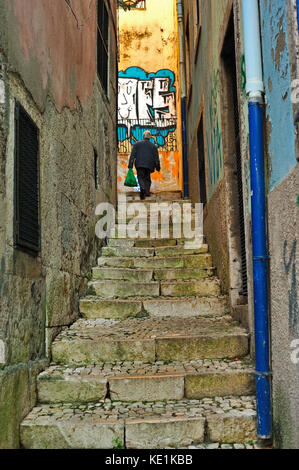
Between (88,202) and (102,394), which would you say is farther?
(88,202)

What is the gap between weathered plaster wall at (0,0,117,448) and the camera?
9.15ft

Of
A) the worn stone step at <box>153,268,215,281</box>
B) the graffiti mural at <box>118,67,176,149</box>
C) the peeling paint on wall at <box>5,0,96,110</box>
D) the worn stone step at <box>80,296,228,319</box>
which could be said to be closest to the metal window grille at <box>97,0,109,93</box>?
the peeling paint on wall at <box>5,0,96,110</box>

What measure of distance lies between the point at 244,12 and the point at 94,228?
3.37m

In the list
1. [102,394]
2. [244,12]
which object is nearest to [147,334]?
[102,394]

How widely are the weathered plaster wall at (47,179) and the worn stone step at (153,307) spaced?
0.19 metres

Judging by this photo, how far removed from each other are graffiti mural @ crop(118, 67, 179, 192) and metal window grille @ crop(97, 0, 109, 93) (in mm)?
5721

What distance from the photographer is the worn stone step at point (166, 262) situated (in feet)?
19.6

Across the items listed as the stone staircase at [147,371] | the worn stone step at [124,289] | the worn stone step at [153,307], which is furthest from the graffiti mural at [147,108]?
the worn stone step at [153,307]

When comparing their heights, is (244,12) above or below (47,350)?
above

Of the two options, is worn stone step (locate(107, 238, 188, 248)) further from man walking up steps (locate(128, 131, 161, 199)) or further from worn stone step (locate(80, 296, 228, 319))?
man walking up steps (locate(128, 131, 161, 199))

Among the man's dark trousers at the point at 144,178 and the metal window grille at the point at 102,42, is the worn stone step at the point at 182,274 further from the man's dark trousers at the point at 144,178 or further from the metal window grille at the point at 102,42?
the man's dark trousers at the point at 144,178

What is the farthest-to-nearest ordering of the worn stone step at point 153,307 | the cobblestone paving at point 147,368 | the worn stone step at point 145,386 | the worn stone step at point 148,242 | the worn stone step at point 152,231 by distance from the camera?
the worn stone step at point 152,231, the worn stone step at point 148,242, the worn stone step at point 153,307, the cobblestone paving at point 147,368, the worn stone step at point 145,386

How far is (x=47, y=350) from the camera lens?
3.77 metres

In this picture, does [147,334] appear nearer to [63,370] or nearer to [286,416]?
[63,370]
